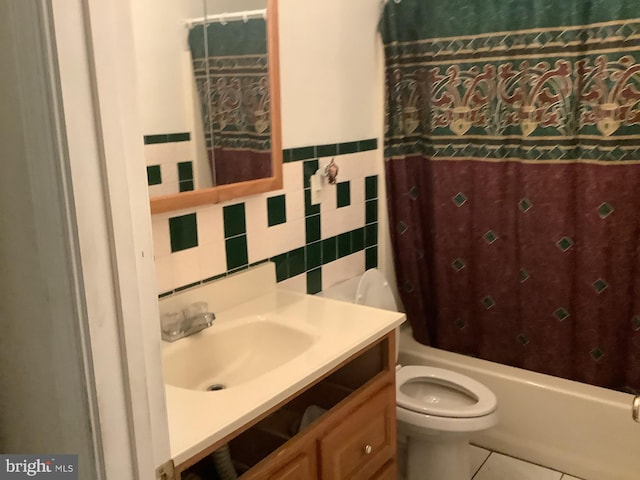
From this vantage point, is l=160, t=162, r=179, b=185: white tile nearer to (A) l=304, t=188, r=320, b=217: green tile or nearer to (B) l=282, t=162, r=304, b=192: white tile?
(B) l=282, t=162, r=304, b=192: white tile

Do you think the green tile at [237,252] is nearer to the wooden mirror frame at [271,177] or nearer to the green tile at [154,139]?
the wooden mirror frame at [271,177]

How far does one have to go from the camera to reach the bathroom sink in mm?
1589

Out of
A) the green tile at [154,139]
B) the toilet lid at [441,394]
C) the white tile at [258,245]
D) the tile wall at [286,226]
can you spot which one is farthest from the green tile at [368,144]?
the green tile at [154,139]

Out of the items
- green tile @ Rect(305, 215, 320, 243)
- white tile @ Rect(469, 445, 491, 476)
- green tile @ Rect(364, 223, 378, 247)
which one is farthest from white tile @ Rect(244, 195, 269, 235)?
white tile @ Rect(469, 445, 491, 476)

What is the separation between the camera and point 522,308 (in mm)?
2387

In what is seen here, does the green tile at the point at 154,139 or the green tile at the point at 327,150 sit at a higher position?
the green tile at the point at 154,139

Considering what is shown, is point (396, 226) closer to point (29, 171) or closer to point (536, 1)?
point (536, 1)

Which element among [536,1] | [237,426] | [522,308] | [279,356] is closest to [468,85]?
[536,1]

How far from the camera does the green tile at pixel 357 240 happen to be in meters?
2.42

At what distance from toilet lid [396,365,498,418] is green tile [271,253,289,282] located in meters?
0.57

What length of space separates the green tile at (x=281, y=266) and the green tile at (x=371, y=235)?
1.70 feet

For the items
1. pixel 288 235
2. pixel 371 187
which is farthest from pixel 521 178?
pixel 288 235

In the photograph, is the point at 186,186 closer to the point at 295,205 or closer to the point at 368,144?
the point at 295,205

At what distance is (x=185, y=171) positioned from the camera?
1649 mm
